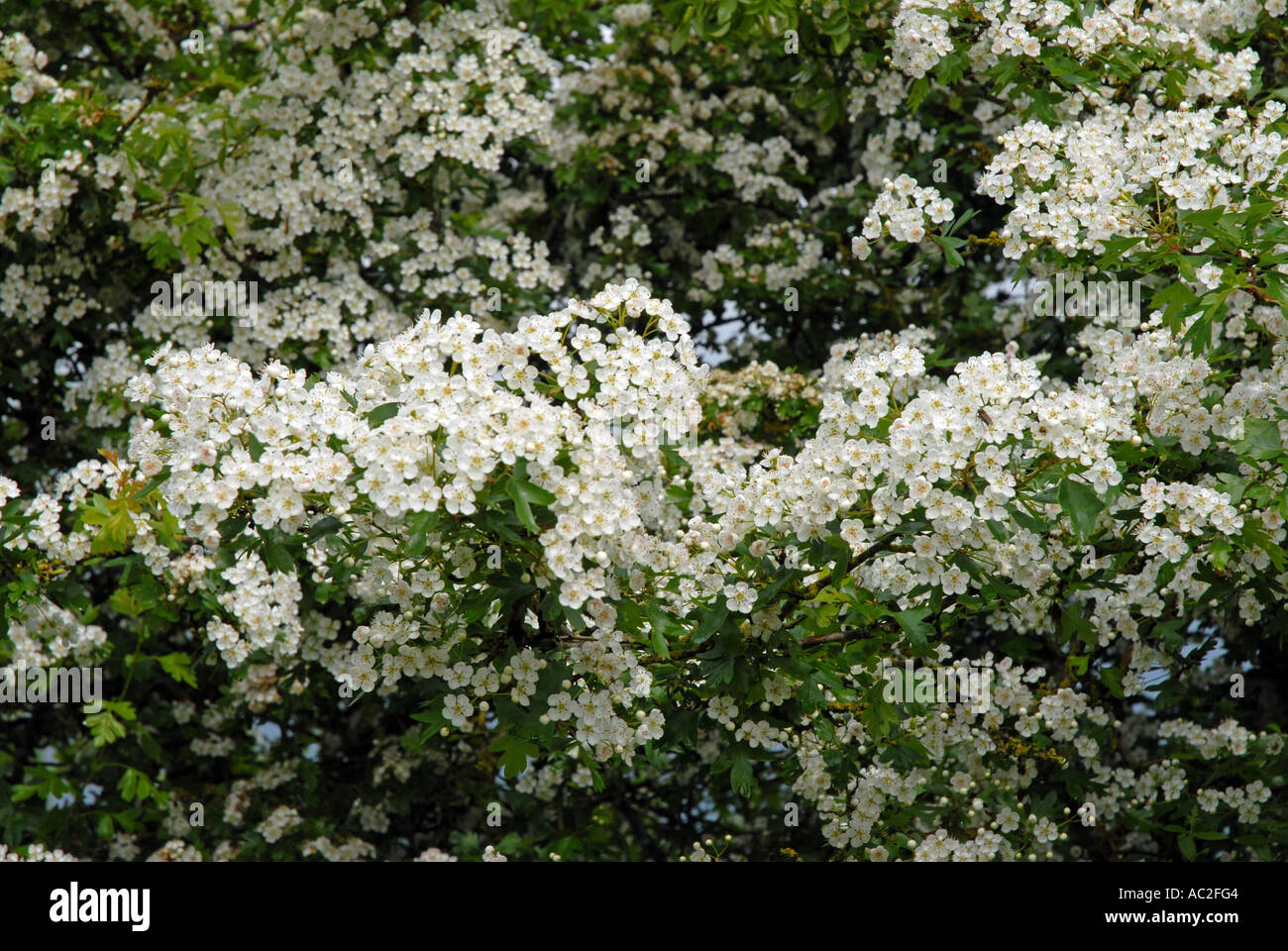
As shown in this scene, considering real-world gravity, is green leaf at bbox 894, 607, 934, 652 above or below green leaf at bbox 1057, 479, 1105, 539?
below

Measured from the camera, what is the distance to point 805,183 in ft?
26.4

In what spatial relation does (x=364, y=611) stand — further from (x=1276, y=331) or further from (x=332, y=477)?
(x=1276, y=331)

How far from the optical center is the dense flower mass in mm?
4035

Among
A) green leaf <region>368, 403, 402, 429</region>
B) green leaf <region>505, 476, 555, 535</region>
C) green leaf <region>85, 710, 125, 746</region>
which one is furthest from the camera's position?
green leaf <region>85, 710, 125, 746</region>

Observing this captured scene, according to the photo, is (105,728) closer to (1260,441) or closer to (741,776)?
(741,776)

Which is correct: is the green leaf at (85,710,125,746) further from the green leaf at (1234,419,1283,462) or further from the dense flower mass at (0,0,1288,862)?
the green leaf at (1234,419,1283,462)

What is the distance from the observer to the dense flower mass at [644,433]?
404cm

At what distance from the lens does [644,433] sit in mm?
3982

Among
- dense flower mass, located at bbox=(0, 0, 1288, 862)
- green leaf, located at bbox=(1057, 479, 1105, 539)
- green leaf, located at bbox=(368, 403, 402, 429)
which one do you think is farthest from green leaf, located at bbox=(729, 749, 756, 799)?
green leaf, located at bbox=(368, 403, 402, 429)

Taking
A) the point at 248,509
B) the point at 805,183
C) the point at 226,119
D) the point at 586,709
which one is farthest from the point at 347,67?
the point at 586,709

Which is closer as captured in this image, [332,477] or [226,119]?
[332,477]

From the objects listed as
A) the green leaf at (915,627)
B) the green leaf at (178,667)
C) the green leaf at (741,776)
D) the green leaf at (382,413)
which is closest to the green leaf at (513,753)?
the green leaf at (741,776)

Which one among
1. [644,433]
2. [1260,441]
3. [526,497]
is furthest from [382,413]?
[1260,441]

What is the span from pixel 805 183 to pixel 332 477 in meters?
4.88
